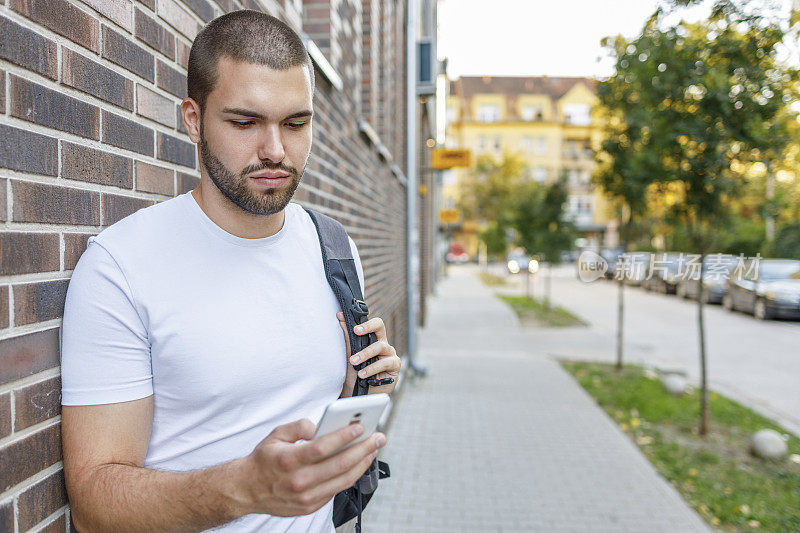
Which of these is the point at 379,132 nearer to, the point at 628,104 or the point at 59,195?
the point at 628,104

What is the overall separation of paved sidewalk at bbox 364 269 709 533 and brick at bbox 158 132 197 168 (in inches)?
114

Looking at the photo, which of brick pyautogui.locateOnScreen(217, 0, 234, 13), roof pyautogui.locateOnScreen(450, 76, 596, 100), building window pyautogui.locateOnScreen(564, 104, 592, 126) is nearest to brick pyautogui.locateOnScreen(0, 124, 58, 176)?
brick pyautogui.locateOnScreen(217, 0, 234, 13)

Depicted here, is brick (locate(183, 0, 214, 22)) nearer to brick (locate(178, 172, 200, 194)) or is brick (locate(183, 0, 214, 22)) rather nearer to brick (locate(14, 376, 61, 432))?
Answer: brick (locate(178, 172, 200, 194))

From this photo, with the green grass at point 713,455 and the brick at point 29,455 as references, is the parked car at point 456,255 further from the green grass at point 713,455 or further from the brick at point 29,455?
the brick at point 29,455

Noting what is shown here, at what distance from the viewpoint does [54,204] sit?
118cm

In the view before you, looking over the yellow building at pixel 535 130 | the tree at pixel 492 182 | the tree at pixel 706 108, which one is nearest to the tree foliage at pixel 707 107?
the tree at pixel 706 108

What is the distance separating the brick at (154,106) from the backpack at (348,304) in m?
0.47

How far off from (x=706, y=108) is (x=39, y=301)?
232 inches

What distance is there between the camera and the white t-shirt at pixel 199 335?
113 centimetres

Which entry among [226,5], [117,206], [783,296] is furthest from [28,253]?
[783,296]

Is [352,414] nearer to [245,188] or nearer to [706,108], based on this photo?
[245,188]

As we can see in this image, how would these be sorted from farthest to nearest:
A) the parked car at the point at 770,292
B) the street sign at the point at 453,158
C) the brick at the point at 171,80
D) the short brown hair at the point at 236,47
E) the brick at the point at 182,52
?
the parked car at the point at 770,292 → the street sign at the point at 453,158 → the brick at the point at 182,52 → the brick at the point at 171,80 → the short brown hair at the point at 236,47

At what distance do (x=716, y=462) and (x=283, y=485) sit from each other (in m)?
5.29

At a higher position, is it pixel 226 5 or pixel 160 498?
pixel 226 5
